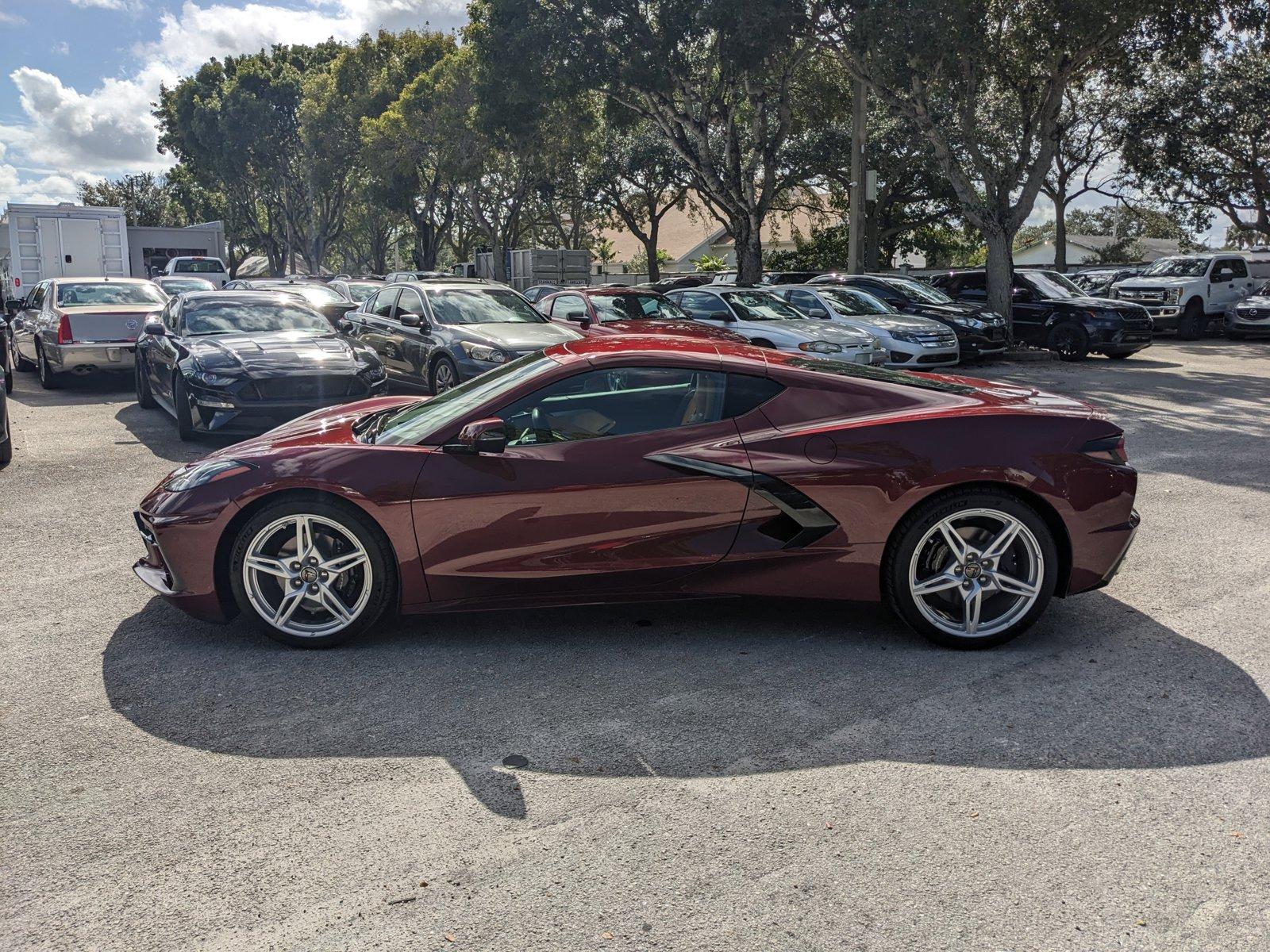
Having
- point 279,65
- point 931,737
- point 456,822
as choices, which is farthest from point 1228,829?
point 279,65

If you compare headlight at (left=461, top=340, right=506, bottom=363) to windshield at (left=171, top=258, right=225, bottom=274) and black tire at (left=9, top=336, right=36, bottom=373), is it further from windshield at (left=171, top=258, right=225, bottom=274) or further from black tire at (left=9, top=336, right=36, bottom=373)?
windshield at (left=171, top=258, right=225, bottom=274)

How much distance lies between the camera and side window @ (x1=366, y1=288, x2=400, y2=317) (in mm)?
14648

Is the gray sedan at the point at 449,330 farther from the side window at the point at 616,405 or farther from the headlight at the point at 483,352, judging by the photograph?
the side window at the point at 616,405

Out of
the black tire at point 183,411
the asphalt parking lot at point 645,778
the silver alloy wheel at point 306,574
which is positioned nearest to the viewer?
the asphalt parking lot at point 645,778

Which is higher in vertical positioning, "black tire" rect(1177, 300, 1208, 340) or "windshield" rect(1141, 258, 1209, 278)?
"windshield" rect(1141, 258, 1209, 278)

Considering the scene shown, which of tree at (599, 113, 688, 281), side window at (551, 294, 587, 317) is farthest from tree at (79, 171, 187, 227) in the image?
side window at (551, 294, 587, 317)

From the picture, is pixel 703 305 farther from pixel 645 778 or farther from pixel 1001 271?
pixel 645 778

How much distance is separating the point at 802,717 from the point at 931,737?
1.54ft

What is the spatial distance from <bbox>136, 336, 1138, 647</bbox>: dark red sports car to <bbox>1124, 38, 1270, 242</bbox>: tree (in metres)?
34.4

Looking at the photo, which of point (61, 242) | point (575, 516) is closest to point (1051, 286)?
point (575, 516)

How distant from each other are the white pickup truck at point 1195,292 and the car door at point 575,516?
23.9m

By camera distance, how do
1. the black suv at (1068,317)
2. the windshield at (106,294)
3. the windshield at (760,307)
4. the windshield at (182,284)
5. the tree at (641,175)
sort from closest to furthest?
the windshield at (106,294) < the windshield at (760,307) < the black suv at (1068,317) < the windshield at (182,284) < the tree at (641,175)

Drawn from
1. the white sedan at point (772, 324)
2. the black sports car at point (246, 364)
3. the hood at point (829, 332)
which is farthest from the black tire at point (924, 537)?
the hood at point (829, 332)

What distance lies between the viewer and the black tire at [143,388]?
1291 cm
